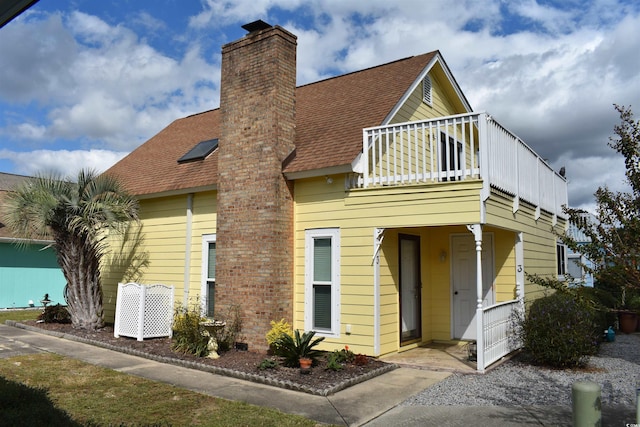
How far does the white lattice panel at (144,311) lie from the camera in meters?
11.5

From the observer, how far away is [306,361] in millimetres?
8398

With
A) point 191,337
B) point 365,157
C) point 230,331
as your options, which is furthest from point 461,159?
point 191,337

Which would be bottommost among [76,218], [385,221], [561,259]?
[561,259]

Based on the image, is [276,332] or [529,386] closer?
[529,386]

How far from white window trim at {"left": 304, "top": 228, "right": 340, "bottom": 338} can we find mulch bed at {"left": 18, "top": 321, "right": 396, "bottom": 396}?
0.75m

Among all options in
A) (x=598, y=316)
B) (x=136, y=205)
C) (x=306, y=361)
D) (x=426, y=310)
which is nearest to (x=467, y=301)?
(x=426, y=310)

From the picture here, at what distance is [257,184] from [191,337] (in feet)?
11.2

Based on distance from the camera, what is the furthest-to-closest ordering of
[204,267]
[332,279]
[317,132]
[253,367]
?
[204,267] < [317,132] < [332,279] < [253,367]

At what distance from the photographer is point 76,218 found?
39.1 feet

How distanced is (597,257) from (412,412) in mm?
3191

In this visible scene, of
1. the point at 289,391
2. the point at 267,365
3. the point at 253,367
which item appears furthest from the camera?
the point at 253,367

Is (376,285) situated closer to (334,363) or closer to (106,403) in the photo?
(334,363)

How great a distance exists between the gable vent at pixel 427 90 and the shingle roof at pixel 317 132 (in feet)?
1.84

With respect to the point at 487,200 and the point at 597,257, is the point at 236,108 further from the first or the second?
the point at 597,257
